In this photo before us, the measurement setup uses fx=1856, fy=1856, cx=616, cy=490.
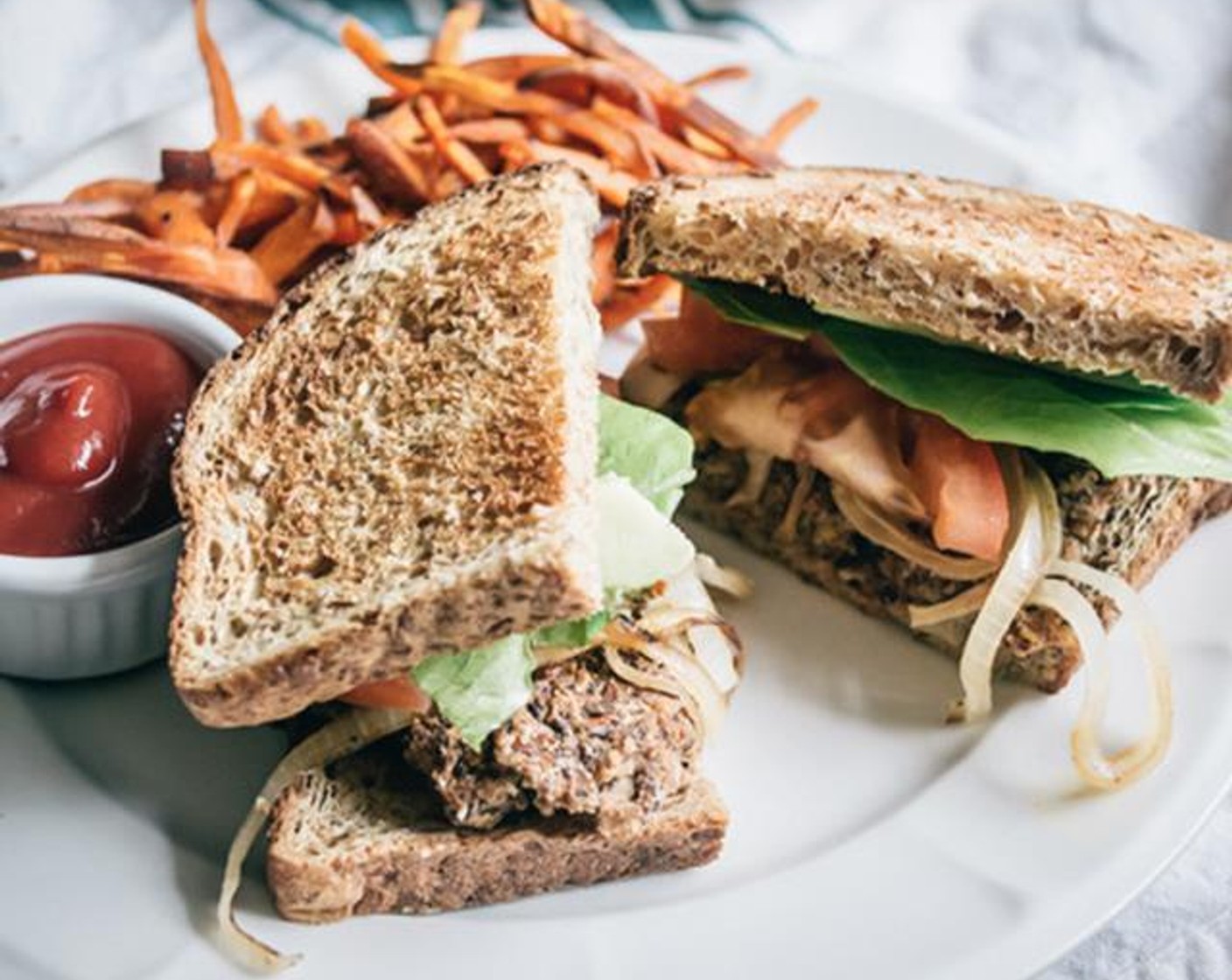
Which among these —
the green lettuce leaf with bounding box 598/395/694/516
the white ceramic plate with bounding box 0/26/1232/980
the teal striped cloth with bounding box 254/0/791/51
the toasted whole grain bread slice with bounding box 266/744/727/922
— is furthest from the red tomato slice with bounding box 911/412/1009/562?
the teal striped cloth with bounding box 254/0/791/51

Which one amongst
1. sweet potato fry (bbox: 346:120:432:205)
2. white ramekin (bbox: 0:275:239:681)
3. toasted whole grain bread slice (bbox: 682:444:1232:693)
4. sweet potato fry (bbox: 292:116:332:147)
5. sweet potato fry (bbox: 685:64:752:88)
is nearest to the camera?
white ramekin (bbox: 0:275:239:681)

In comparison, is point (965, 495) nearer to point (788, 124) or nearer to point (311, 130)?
point (788, 124)

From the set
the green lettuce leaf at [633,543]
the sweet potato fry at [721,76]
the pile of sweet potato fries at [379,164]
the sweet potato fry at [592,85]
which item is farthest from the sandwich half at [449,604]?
the sweet potato fry at [721,76]

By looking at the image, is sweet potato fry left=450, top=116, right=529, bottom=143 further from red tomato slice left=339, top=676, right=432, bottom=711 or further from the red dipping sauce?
red tomato slice left=339, top=676, right=432, bottom=711

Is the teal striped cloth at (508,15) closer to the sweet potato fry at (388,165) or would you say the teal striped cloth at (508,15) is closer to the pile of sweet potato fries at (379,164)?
the pile of sweet potato fries at (379,164)

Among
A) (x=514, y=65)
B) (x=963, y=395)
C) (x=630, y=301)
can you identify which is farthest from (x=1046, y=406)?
(x=514, y=65)

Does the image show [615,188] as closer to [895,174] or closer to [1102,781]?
[895,174]

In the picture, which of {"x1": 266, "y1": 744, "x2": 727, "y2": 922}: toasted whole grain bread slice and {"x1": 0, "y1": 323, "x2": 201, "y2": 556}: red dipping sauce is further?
{"x1": 0, "y1": 323, "x2": 201, "y2": 556}: red dipping sauce
